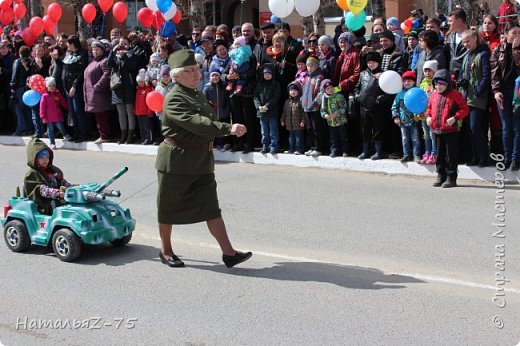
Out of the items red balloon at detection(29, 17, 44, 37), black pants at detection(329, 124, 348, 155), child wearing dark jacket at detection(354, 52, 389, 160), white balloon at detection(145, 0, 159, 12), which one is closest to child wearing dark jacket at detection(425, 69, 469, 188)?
child wearing dark jacket at detection(354, 52, 389, 160)

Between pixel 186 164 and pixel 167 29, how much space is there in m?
9.22

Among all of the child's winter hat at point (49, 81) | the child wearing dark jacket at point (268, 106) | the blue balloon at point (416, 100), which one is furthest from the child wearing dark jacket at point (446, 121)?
the child's winter hat at point (49, 81)

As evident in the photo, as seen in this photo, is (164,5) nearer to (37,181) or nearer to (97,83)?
(97,83)

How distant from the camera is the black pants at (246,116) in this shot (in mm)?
13344

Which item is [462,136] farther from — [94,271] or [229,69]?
[94,271]

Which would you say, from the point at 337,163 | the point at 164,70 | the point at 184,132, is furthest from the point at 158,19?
the point at 184,132

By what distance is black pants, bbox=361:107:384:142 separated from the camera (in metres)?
11.8

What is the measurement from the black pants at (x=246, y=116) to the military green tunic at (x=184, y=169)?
21.1 ft

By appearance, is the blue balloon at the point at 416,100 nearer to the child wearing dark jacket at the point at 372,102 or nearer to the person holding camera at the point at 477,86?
the person holding camera at the point at 477,86

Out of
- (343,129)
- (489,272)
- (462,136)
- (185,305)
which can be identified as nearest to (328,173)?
(343,129)

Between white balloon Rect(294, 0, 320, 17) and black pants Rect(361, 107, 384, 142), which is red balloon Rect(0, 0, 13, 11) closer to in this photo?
white balloon Rect(294, 0, 320, 17)

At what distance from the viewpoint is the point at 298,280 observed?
6.49m

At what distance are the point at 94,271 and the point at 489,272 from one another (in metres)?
3.55

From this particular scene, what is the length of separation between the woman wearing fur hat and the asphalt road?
214 inches
